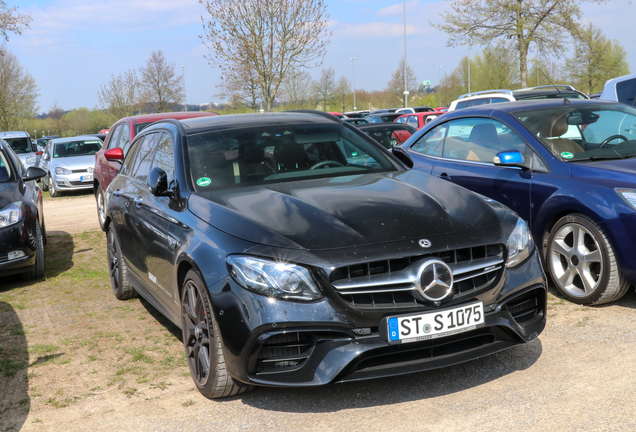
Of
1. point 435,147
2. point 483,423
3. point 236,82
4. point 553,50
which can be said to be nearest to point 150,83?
point 236,82

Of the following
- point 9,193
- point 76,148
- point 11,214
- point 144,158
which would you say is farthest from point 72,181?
point 144,158

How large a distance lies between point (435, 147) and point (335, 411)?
12.9 feet

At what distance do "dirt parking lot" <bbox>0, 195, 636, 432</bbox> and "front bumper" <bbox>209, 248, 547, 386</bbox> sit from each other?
0.90 feet

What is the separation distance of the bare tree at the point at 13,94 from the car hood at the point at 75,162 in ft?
123

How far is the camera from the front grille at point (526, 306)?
139 inches

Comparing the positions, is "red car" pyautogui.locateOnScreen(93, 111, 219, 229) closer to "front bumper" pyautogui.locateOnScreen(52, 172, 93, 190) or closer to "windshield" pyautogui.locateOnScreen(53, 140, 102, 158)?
"front bumper" pyautogui.locateOnScreen(52, 172, 93, 190)

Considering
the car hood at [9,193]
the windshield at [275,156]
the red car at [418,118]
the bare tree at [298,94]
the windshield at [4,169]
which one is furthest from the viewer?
the bare tree at [298,94]

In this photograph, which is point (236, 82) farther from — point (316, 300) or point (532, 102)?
point (316, 300)

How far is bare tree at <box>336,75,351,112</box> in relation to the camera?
2867 inches

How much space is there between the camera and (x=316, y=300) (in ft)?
10.2

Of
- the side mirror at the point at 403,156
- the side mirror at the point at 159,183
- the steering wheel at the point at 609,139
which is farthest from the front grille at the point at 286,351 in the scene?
the steering wheel at the point at 609,139

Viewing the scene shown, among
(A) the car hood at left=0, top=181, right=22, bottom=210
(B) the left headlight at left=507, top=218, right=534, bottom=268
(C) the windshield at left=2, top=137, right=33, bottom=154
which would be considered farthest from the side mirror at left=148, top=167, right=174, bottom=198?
(C) the windshield at left=2, top=137, right=33, bottom=154

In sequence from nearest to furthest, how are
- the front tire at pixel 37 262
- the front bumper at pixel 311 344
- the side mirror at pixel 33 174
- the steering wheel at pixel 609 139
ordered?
the front bumper at pixel 311 344, the steering wheel at pixel 609 139, the front tire at pixel 37 262, the side mirror at pixel 33 174

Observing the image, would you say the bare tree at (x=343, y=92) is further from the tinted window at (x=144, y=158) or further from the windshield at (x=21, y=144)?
the tinted window at (x=144, y=158)
